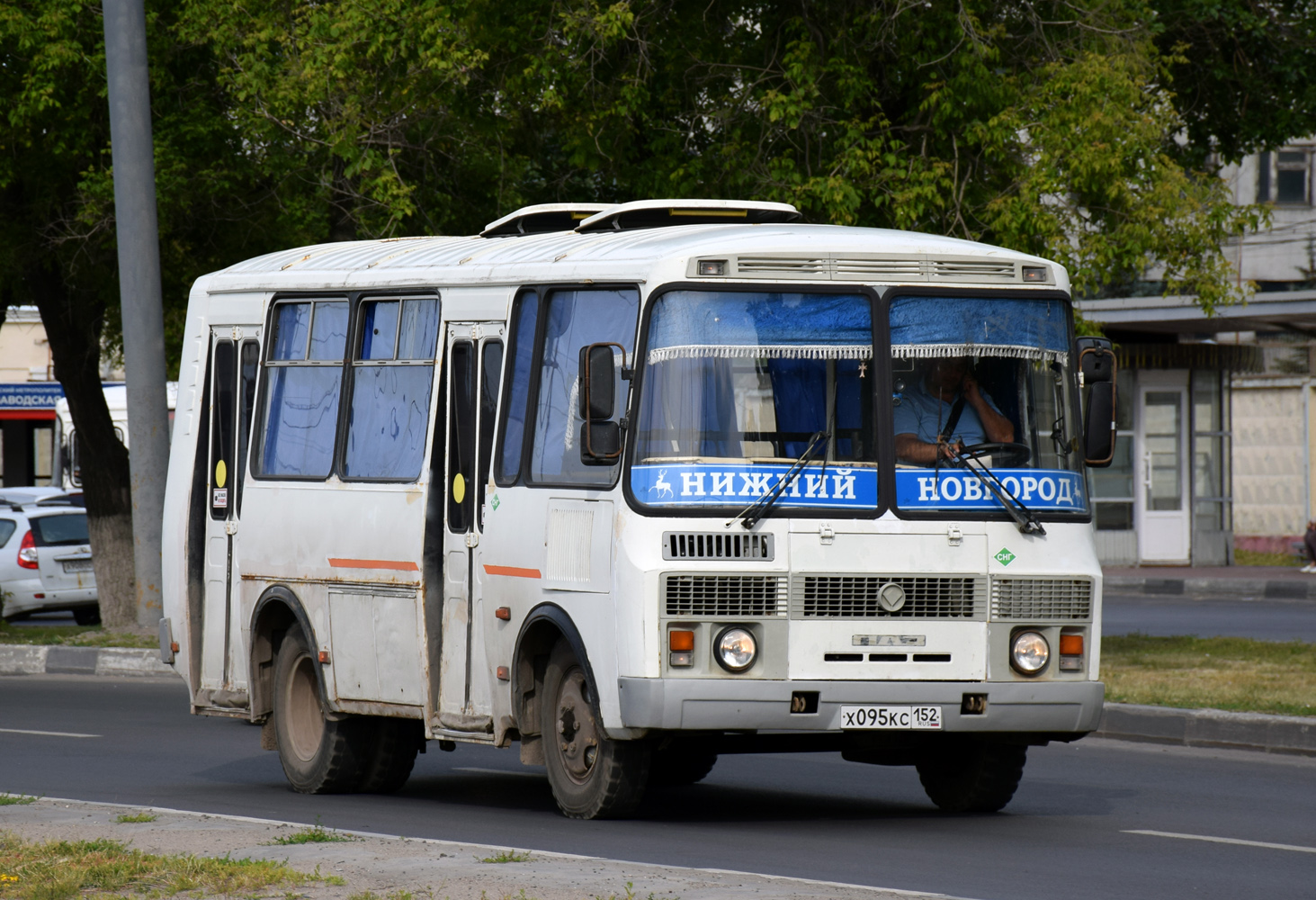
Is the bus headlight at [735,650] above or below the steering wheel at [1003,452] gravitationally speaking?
below

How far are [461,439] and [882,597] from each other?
2314 mm

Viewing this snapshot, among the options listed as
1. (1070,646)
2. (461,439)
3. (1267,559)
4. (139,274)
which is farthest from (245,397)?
(1267,559)

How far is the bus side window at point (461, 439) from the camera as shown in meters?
10.2

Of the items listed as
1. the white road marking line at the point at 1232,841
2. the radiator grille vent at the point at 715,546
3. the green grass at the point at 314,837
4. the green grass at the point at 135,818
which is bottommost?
the white road marking line at the point at 1232,841

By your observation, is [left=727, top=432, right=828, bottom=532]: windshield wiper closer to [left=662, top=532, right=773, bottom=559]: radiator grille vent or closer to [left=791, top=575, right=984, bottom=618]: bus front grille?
[left=662, top=532, right=773, bottom=559]: radiator grille vent

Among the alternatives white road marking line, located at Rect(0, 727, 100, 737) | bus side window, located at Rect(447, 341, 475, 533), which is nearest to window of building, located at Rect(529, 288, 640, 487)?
bus side window, located at Rect(447, 341, 475, 533)

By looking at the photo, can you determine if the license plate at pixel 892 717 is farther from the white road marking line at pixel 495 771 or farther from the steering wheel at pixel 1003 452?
the white road marking line at pixel 495 771

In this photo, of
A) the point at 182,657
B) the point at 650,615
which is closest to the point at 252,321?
the point at 182,657

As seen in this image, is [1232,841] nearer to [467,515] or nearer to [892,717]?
[892,717]

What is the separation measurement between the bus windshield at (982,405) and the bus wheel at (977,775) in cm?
127

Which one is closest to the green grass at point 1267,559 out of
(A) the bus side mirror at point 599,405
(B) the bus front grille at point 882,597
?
(B) the bus front grille at point 882,597

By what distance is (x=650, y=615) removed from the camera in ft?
29.0

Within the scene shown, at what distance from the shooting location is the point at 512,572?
9.80 m

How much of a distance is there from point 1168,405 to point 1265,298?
3263mm
